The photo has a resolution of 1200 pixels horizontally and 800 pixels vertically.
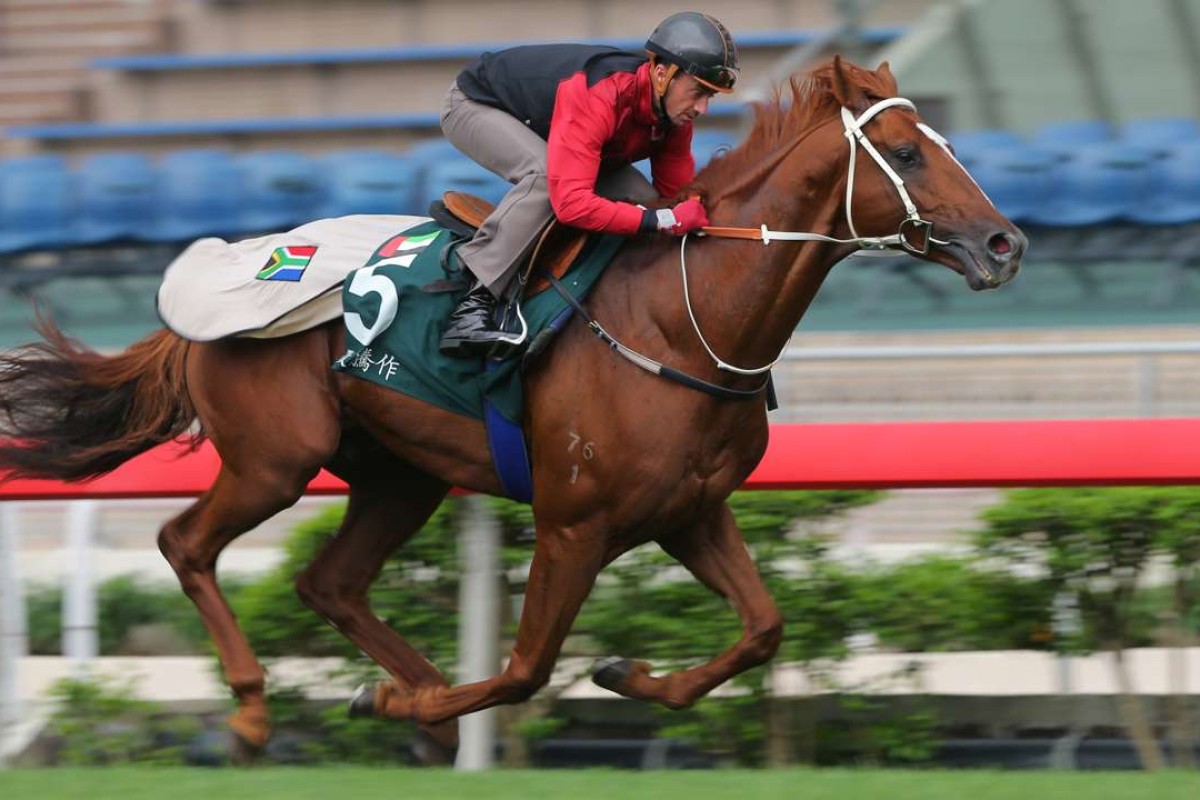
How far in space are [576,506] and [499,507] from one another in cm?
72

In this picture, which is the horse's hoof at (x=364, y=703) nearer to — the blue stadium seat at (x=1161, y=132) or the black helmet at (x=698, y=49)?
the black helmet at (x=698, y=49)

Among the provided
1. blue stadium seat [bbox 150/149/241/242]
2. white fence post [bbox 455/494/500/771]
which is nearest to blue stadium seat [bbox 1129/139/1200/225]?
blue stadium seat [bbox 150/149/241/242]

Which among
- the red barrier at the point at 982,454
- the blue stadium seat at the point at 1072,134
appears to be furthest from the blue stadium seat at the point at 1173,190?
the red barrier at the point at 982,454

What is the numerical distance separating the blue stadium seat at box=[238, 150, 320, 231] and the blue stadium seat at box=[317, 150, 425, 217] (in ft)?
→ 0.39

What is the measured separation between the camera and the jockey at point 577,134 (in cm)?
397

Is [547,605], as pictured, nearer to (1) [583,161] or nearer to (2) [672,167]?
(1) [583,161]

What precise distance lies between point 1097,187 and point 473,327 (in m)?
9.20

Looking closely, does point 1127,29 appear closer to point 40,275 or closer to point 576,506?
point 40,275

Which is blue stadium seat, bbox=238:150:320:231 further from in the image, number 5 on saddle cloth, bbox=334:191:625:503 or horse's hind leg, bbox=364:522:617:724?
horse's hind leg, bbox=364:522:617:724

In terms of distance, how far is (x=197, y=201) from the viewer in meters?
13.8

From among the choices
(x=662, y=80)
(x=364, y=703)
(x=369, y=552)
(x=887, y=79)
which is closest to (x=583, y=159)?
(x=662, y=80)

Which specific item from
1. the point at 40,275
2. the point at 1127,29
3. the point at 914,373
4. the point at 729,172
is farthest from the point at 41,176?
the point at 729,172

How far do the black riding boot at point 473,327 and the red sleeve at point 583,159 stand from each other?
312mm

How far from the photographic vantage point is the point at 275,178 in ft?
44.8
